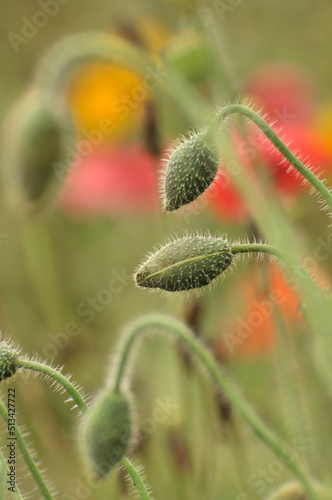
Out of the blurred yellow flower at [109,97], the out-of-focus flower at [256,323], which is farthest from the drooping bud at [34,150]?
the blurred yellow flower at [109,97]

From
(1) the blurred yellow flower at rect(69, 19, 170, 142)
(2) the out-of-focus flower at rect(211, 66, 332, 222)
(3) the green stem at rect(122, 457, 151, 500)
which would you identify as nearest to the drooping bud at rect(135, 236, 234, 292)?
(3) the green stem at rect(122, 457, 151, 500)

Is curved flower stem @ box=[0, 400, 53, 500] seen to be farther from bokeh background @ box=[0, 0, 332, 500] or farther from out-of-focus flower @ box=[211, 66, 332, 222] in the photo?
out-of-focus flower @ box=[211, 66, 332, 222]

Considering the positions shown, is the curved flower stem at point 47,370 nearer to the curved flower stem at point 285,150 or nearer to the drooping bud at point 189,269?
the drooping bud at point 189,269

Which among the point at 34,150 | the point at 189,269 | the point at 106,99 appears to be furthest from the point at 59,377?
the point at 106,99

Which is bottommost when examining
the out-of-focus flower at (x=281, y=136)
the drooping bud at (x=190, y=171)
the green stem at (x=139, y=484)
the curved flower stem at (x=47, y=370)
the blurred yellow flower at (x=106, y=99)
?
the green stem at (x=139, y=484)

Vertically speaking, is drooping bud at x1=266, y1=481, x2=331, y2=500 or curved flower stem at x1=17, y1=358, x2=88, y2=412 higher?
curved flower stem at x1=17, y1=358, x2=88, y2=412

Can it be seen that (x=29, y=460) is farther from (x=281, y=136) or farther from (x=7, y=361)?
(x=281, y=136)
